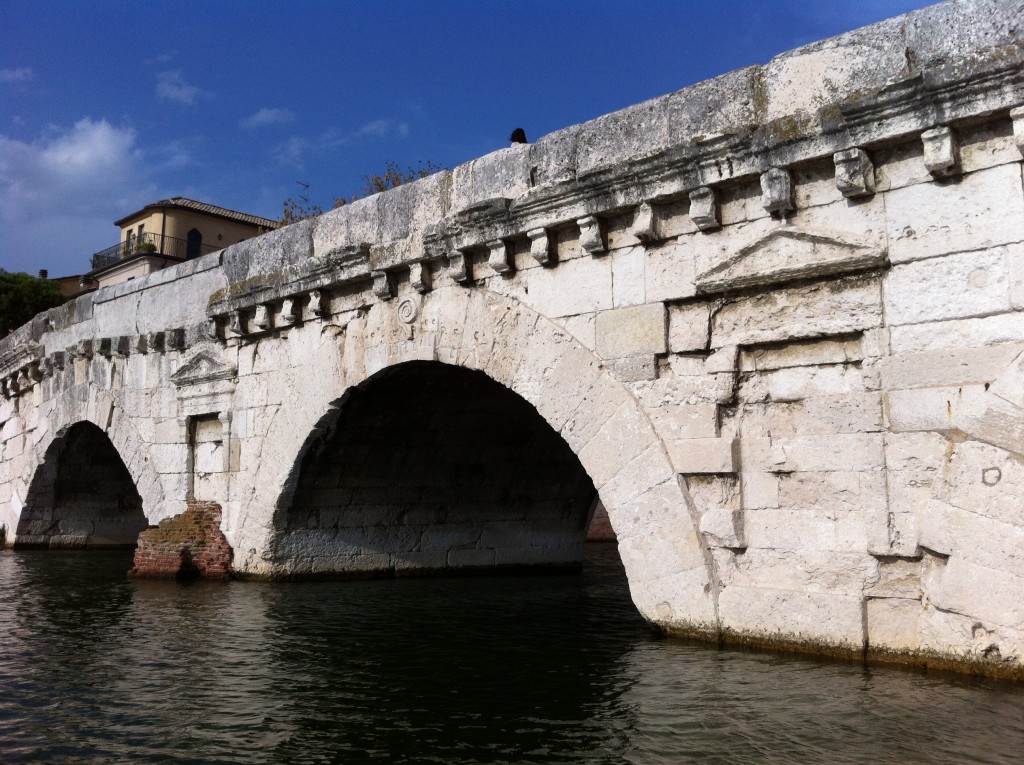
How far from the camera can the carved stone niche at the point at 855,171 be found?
4859 millimetres

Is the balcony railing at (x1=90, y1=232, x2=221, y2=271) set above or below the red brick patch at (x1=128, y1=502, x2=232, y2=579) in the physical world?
above

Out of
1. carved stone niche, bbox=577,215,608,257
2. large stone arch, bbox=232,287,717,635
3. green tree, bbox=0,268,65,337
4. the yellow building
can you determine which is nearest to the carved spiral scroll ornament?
large stone arch, bbox=232,287,717,635

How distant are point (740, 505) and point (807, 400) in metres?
0.68

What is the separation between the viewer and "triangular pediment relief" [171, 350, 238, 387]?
31.1 feet

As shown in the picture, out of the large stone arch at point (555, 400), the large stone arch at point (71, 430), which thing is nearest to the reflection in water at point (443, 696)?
the large stone arch at point (555, 400)

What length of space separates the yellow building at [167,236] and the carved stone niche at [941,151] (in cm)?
3288

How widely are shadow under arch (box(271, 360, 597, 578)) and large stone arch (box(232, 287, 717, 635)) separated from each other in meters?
0.25

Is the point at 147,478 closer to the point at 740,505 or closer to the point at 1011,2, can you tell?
the point at 740,505

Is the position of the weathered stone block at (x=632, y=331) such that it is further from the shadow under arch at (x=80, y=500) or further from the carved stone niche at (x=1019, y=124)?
the shadow under arch at (x=80, y=500)

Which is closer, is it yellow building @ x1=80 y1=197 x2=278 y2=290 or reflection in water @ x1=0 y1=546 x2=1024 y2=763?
reflection in water @ x1=0 y1=546 x2=1024 y2=763

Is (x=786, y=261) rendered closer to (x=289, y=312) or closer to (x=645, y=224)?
(x=645, y=224)

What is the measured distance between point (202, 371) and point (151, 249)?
27594mm

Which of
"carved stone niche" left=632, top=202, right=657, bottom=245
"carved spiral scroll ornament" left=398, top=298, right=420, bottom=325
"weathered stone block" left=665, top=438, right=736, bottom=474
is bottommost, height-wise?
"weathered stone block" left=665, top=438, right=736, bottom=474

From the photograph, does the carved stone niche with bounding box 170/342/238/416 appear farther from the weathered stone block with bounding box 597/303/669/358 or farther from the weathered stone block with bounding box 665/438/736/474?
the weathered stone block with bounding box 665/438/736/474
